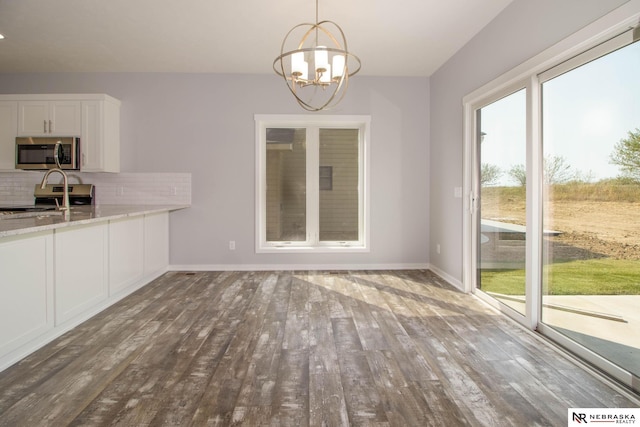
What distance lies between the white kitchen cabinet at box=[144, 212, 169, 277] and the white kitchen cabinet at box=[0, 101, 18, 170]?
6.13 ft

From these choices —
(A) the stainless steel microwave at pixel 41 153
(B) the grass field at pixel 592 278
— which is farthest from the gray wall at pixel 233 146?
(B) the grass field at pixel 592 278

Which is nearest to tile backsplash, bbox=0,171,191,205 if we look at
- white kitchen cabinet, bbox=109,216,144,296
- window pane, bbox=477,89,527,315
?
white kitchen cabinet, bbox=109,216,144,296

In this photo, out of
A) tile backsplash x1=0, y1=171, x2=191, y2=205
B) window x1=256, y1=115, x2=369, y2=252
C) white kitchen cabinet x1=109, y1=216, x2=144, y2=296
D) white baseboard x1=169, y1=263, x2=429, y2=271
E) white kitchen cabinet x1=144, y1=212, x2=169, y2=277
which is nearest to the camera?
white kitchen cabinet x1=109, y1=216, x2=144, y2=296

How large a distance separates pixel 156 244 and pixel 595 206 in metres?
A: 4.51

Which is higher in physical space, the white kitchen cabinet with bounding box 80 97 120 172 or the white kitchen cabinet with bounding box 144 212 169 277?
the white kitchen cabinet with bounding box 80 97 120 172

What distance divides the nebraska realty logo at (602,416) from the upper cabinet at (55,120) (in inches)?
203

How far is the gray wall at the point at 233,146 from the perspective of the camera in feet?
17.0

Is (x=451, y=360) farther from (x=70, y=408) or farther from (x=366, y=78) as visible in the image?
(x=366, y=78)

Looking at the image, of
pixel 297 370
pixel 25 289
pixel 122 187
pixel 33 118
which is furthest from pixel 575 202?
pixel 33 118

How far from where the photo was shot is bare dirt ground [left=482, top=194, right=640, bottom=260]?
221 cm

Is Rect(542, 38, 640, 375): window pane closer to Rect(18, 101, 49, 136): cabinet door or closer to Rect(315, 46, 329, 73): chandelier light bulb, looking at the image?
Rect(315, 46, 329, 73): chandelier light bulb

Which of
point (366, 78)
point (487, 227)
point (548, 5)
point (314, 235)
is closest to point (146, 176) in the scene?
point (314, 235)

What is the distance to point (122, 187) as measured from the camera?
17.0 feet

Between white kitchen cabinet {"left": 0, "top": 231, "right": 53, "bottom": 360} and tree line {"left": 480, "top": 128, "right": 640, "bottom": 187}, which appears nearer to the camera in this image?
tree line {"left": 480, "top": 128, "right": 640, "bottom": 187}
